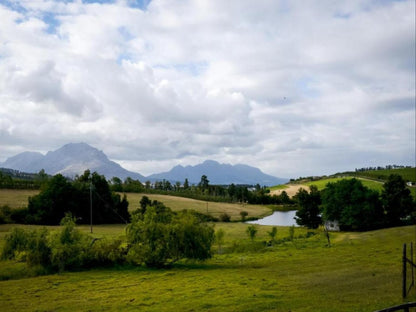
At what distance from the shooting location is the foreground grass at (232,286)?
26189mm

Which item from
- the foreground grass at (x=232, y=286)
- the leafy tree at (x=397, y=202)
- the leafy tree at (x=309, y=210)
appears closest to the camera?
the foreground grass at (x=232, y=286)

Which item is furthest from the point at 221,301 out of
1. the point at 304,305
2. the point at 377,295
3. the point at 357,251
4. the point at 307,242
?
the point at 307,242

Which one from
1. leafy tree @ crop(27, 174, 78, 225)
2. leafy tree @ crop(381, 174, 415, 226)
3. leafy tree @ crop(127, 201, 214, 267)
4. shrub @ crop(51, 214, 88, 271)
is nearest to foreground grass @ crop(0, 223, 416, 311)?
leafy tree @ crop(127, 201, 214, 267)

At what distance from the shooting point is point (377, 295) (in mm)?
25859

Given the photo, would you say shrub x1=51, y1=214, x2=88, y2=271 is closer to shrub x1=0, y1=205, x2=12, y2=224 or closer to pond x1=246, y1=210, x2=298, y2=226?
shrub x1=0, y1=205, x2=12, y2=224

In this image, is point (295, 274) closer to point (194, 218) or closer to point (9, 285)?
point (194, 218)

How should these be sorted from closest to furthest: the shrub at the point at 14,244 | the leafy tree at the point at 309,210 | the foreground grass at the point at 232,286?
the foreground grass at the point at 232,286 → the shrub at the point at 14,244 → the leafy tree at the point at 309,210

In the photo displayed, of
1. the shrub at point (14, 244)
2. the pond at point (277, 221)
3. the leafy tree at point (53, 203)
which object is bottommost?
the pond at point (277, 221)

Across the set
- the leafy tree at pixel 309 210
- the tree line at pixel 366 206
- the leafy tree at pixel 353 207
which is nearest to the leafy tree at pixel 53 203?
the leafy tree at pixel 309 210

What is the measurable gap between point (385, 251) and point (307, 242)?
68.9 feet

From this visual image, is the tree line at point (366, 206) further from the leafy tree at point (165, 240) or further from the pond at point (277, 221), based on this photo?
the leafy tree at point (165, 240)

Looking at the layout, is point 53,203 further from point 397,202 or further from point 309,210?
point 397,202

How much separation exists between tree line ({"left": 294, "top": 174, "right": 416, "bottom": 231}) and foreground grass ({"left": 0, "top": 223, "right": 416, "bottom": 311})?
1584 inches

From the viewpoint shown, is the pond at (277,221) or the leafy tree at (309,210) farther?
the pond at (277,221)
